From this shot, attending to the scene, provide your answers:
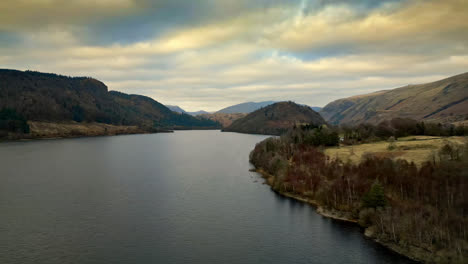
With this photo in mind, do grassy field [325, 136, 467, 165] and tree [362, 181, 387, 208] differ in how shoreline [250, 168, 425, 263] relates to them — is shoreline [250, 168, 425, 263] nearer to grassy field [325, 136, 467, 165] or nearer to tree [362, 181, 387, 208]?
tree [362, 181, 387, 208]

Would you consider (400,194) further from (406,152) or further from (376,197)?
(406,152)

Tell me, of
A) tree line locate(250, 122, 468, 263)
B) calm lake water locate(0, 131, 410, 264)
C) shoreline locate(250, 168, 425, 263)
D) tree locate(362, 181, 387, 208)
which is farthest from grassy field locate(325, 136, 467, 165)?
calm lake water locate(0, 131, 410, 264)

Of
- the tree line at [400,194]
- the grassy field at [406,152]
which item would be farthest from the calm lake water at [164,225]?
the grassy field at [406,152]

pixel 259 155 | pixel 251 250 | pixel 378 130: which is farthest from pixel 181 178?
pixel 378 130

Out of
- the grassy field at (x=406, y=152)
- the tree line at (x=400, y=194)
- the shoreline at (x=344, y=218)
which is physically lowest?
the shoreline at (x=344, y=218)

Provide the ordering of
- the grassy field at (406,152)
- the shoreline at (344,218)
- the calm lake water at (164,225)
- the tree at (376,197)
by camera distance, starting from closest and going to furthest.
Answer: the shoreline at (344,218) < the calm lake water at (164,225) < the tree at (376,197) < the grassy field at (406,152)

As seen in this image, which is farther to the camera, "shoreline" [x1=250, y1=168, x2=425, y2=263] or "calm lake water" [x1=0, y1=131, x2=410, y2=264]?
"calm lake water" [x1=0, y1=131, x2=410, y2=264]

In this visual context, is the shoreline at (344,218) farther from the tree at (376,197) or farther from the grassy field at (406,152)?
the grassy field at (406,152)

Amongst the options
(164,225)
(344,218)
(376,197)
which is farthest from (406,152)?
(164,225)
